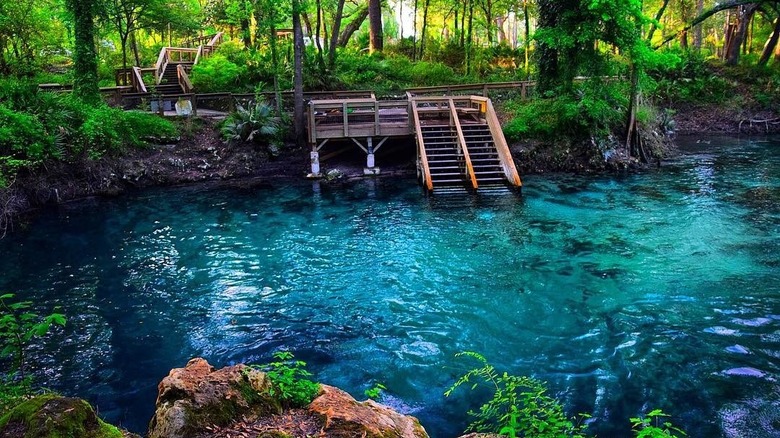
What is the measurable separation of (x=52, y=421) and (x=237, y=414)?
1.23m

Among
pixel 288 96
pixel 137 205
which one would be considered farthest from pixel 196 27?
pixel 137 205

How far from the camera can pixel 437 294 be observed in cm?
940

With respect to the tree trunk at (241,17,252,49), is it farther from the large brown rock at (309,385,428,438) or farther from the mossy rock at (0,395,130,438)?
the mossy rock at (0,395,130,438)

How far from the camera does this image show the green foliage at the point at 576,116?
19.0 metres

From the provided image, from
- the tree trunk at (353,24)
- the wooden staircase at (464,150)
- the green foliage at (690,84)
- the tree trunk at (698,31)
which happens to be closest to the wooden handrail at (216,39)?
the tree trunk at (353,24)

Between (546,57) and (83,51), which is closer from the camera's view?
(83,51)

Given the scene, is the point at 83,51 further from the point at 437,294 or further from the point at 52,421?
the point at 52,421

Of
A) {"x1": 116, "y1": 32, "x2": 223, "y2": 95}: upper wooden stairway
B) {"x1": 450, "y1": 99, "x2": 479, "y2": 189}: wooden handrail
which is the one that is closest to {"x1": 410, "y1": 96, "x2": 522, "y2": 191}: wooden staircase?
{"x1": 450, "y1": 99, "x2": 479, "y2": 189}: wooden handrail

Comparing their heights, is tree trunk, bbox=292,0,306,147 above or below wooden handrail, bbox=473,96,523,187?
above

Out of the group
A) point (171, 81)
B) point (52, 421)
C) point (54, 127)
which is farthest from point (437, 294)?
point (171, 81)

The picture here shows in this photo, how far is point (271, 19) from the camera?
64.4 ft

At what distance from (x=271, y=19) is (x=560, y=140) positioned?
1192 cm

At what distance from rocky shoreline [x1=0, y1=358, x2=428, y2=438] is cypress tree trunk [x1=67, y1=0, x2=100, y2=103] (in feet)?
58.7

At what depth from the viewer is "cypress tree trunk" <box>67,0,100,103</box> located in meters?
18.2
